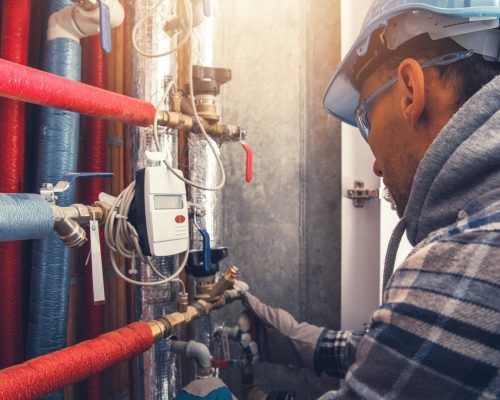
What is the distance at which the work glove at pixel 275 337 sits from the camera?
1.19 m

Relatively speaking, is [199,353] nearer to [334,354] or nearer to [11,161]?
[334,354]

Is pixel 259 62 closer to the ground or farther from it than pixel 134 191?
farther from it

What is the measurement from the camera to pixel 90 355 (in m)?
0.77

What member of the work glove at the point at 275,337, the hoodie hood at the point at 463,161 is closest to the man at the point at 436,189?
the hoodie hood at the point at 463,161

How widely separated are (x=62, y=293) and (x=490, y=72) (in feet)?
3.07

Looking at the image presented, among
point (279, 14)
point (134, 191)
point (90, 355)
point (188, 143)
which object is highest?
point (279, 14)

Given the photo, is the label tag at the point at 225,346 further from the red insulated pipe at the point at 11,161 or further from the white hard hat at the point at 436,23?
the white hard hat at the point at 436,23

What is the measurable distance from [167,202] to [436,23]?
0.62 metres

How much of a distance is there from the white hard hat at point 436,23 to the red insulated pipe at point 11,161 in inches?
28.7

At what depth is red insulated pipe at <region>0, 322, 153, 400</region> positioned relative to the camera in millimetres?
667

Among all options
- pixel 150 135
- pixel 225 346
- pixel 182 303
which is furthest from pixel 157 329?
pixel 150 135

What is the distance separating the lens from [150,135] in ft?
3.47

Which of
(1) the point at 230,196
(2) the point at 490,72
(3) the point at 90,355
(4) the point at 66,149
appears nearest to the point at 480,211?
(2) the point at 490,72

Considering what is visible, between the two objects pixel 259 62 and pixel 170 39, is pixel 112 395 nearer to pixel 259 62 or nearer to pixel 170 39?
pixel 170 39
